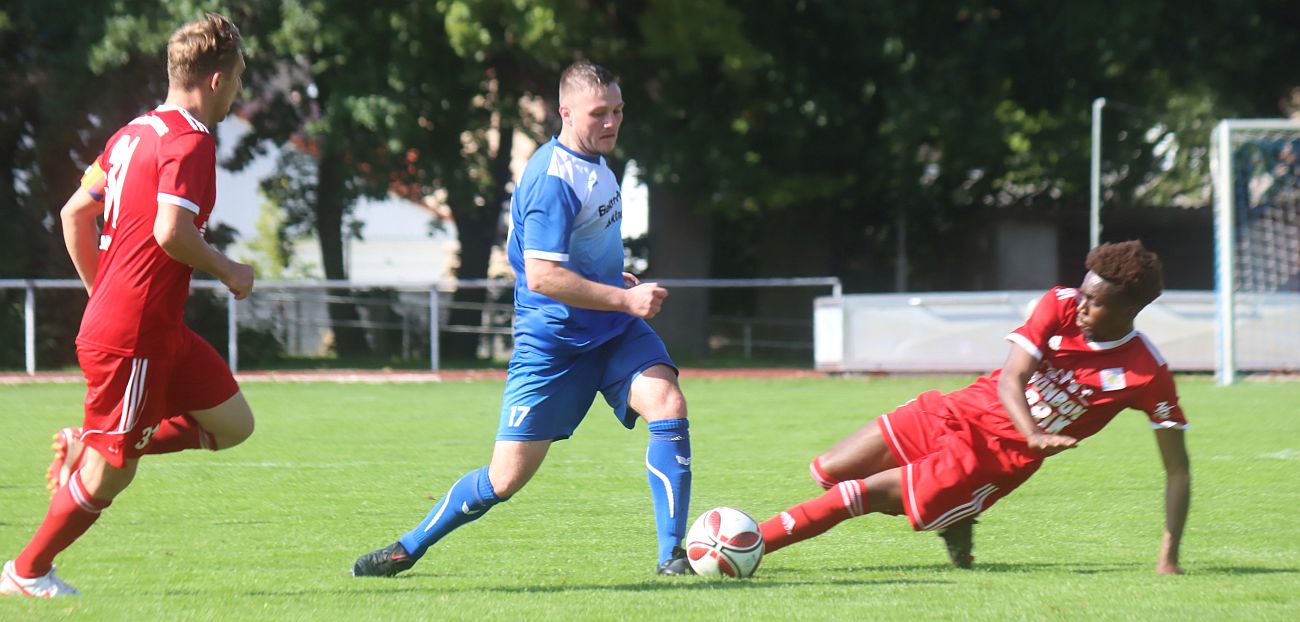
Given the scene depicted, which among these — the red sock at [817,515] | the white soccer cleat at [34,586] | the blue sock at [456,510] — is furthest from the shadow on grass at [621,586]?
the white soccer cleat at [34,586]

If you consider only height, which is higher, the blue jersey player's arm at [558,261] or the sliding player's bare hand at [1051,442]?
the blue jersey player's arm at [558,261]

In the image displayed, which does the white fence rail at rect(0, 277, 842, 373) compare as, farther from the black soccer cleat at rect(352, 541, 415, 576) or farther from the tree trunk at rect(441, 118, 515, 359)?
the black soccer cleat at rect(352, 541, 415, 576)

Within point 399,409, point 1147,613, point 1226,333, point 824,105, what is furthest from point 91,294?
point 824,105

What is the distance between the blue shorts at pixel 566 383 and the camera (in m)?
5.42

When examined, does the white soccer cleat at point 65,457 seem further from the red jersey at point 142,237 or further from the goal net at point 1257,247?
the goal net at point 1257,247

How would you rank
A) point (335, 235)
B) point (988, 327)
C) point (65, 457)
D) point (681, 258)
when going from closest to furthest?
point (65, 457) → point (988, 327) → point (681, 258) → point (335, 235)

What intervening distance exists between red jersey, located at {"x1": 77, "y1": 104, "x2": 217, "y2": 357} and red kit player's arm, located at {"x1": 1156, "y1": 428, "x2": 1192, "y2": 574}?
3.53m

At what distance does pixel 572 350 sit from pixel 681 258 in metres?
20.5

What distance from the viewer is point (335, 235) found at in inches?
1139

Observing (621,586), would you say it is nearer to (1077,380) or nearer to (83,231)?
(1077,380)

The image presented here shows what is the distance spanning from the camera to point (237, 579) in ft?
18.1

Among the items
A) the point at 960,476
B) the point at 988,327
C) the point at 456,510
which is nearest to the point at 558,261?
the point at 456,510

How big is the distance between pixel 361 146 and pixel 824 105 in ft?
24.5

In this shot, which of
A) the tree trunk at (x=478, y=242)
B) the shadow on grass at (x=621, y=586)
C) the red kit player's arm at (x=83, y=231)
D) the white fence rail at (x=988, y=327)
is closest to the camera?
the red kit player's arm at (x=83, y=231)
